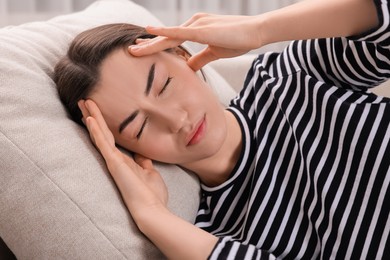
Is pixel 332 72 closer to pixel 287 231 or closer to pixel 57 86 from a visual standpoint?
pixel 287 231

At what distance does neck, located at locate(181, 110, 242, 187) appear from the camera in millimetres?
1307

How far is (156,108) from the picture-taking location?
3.85ft

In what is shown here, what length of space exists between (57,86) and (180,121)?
25cm

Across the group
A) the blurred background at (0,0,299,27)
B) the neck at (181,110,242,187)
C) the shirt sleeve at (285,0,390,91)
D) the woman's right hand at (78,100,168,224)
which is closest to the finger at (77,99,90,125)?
the woman's right hand at (78,100,168,224)

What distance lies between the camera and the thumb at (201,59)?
1.26m

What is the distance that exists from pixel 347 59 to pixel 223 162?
1.10 ft

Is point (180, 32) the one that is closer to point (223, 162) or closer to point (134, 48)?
point (134, 48)

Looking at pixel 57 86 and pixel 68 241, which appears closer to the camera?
pixel 68 241

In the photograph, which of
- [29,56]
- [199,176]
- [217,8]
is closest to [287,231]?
[199,176]

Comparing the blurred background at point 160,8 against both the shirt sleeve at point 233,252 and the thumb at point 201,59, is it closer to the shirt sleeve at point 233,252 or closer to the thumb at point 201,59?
the thumb at point 201,59

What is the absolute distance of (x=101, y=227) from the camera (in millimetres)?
1027

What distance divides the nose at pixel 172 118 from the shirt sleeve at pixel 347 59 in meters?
0.31

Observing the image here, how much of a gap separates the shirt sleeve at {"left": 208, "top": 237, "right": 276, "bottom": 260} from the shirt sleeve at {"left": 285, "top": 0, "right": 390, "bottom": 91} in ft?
1.41

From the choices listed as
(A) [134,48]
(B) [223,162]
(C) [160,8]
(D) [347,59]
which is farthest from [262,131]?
(C) [160,8]
